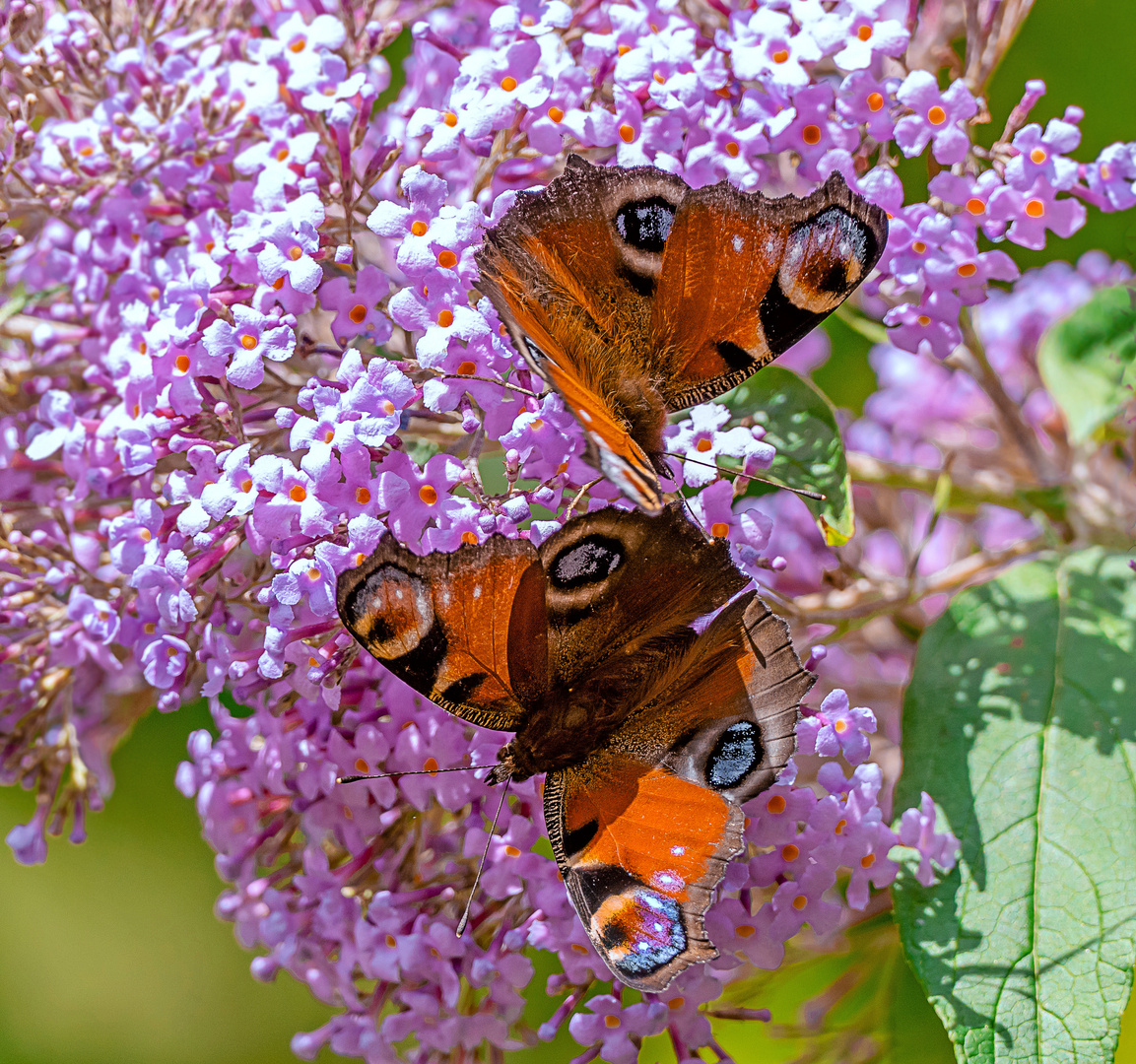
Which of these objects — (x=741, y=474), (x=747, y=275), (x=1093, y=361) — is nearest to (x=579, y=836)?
(x=741, y=474)

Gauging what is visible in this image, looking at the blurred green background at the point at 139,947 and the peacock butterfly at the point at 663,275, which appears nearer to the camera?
the peacock butterfly at the point at 663,275

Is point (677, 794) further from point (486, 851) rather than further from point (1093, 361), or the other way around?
point (1093, 361)

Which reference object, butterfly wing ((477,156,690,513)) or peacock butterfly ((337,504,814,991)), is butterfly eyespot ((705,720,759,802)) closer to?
peacock butterfly ((337,504,814,991))

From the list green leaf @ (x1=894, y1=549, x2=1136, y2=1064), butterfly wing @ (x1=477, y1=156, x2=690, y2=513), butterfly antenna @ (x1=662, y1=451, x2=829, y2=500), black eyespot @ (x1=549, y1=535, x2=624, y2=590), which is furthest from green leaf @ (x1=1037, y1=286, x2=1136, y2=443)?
black eyespot @ (x1=549, y1=535, x2=624, y2=590)

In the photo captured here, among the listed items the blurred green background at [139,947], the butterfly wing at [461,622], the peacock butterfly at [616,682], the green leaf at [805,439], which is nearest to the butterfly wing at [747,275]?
the green leaf at [805,439]

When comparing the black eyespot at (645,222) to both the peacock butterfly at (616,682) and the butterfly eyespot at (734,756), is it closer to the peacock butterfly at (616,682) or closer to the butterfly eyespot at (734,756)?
the peacock butterfly at (616,682)
